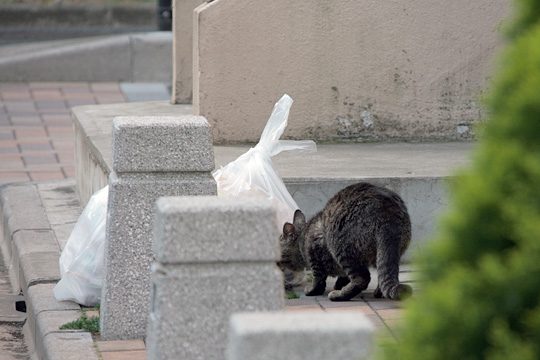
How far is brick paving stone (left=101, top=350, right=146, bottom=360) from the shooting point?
16.7 ft

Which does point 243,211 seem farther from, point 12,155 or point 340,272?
point 12,155

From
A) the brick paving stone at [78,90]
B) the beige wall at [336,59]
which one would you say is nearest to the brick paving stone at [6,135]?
the brick paving stone at [78,90]

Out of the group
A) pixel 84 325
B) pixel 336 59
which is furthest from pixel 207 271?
pixel 336 59

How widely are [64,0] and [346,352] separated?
1359 cm

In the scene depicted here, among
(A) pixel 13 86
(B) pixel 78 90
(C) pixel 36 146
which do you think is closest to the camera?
(C) pixel 36 146

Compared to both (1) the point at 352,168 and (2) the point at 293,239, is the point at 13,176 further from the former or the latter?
(2) the point at 293,239

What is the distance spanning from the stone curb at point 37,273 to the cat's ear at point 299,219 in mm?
1175

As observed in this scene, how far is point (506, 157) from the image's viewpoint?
2.20 metres

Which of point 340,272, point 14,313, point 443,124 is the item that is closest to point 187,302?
point 340,272

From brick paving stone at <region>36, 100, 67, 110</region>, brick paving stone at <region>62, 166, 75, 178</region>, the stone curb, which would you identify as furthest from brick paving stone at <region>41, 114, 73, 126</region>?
the stone curb

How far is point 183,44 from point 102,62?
5.05m

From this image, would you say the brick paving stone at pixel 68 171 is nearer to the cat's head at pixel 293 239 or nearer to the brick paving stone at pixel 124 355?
the cat's head at pixel 293 239

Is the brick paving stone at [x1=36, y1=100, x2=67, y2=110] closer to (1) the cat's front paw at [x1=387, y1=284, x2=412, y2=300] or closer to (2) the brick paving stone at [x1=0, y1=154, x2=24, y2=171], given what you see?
(2) the brick paving stone at [x1=0, y1=154, x2=24, y2=171]

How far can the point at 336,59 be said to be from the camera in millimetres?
7594
